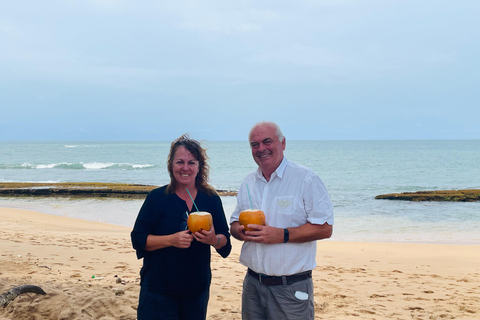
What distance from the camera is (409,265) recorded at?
28.6ft

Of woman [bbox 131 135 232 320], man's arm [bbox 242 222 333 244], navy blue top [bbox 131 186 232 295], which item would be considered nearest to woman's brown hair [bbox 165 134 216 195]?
woman [bbox 131 135 232 320]

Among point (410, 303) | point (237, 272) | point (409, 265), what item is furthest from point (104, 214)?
point (410, 303)

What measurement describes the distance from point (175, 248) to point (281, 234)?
2.47 feet

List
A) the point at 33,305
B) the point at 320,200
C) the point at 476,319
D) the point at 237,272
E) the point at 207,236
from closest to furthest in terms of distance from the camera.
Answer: the point at 207,236
the point at 320,200
the point at 33,305
the point at 476,319
the point at 237,272

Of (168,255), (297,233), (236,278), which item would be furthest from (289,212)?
(236,278)

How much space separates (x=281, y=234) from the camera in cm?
277

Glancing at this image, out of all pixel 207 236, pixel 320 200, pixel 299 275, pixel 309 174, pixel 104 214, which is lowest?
pixel 104 214

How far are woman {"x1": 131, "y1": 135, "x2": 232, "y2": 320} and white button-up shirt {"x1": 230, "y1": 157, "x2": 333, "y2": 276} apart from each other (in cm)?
32

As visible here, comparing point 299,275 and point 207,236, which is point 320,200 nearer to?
point 299,275

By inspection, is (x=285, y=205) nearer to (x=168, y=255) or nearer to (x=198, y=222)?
(x=198, y=222)

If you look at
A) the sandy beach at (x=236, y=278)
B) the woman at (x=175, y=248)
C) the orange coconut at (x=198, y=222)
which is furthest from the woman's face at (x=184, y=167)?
the sandy beach at (x=236, y=278)

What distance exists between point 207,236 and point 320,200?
825 millimetres

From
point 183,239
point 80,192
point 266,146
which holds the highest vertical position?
point 266,146

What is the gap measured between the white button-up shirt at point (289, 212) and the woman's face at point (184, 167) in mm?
534
